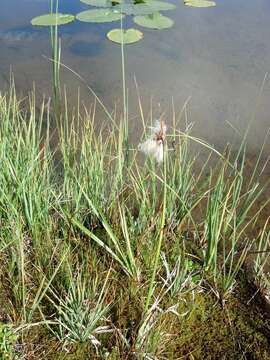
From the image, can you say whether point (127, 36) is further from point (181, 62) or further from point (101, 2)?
point (101, 2)

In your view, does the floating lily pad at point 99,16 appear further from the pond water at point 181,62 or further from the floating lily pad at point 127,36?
the floating lily pad at point 127,36

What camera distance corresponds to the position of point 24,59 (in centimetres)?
328

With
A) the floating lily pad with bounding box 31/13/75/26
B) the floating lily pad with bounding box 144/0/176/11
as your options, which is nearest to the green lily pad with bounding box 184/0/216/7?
the floating lily pad with bounding box 144/0/176/11

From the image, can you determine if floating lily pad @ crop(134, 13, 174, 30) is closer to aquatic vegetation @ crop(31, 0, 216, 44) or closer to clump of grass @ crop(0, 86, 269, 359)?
aquatic vegetation @ crop(31, 0, 216, 44)

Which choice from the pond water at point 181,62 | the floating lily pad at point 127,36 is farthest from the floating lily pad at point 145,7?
the floating lily pad at point 127,36

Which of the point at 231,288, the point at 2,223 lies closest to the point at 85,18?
the point at 2,223

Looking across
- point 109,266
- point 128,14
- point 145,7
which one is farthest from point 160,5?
point 109,266

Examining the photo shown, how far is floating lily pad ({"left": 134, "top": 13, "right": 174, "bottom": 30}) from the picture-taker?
11.7 feet

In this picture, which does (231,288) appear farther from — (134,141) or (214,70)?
(214,70)

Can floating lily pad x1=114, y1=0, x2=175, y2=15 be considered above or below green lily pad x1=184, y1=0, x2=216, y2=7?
below

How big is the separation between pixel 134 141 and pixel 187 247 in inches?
39.2

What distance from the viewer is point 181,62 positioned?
3189mm

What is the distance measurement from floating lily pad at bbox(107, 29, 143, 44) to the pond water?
0.05 m

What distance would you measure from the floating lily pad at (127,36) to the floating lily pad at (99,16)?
9.8 inches
